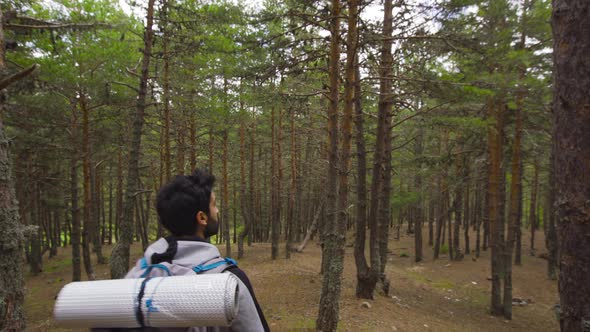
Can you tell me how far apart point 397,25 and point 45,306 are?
14787mm

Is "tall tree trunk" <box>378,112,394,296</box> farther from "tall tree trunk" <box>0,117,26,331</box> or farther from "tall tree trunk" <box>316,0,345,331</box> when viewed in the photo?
"tall tree trunk" <box>0,117,26,331</box>

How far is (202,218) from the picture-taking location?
1924 mm

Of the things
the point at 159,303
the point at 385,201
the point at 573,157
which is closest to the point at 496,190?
the point at 385,201

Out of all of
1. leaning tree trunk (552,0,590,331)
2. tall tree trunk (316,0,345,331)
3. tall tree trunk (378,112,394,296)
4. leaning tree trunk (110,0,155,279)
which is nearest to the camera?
leaning tree trunk (552,0,590,331)

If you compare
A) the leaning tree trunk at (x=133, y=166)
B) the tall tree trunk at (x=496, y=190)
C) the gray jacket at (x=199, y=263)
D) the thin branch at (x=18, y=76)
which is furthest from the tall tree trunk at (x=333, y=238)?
the tall tree trunk at (x=496, y=190)

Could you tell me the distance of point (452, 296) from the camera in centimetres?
1388

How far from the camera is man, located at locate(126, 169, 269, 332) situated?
5.47 ft

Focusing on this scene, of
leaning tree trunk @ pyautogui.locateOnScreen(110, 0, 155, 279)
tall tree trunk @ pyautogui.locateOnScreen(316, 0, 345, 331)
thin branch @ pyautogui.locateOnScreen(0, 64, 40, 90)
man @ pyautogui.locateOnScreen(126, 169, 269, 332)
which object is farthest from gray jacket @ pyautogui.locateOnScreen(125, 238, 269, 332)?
leaning tree trunk @ pyautogui.locateOnScreen(110, 0, 155, 279)

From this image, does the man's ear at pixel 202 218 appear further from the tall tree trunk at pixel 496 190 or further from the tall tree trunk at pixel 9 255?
the tall tree trunk at pixel 496 190

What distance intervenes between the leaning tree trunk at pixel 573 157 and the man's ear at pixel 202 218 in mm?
2222

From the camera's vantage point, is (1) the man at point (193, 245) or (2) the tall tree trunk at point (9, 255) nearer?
(1) the man at point (193, 245)

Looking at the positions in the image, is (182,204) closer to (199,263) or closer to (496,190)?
(199,263)

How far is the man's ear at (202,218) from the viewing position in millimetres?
1908

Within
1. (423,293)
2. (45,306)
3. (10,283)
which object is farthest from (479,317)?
(45,306)
